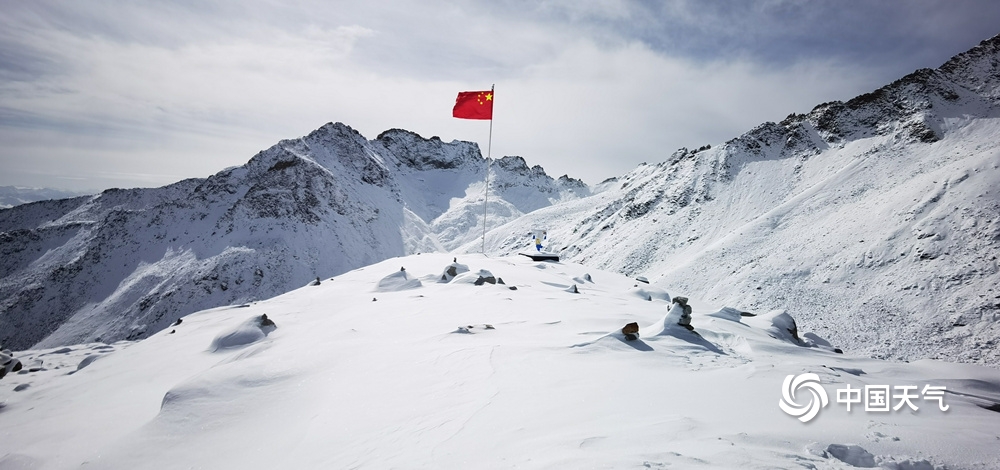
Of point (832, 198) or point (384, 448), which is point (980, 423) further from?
point (832, 198)

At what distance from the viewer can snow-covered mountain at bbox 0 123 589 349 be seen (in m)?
47.7

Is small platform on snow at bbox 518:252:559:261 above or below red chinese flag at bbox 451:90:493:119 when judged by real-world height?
below

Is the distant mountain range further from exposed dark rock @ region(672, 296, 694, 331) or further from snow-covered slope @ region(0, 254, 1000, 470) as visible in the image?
snow-covered slope @ region(0, 254, 1000, 470)

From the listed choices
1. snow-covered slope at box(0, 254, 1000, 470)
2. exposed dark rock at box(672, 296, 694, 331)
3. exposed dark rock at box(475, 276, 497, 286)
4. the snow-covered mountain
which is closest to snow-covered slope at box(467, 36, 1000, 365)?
snow-covered slope at box(0, 254, 1000, 470)

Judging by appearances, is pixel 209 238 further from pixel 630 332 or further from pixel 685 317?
pixel 685 317

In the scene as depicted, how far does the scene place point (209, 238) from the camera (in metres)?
55.7

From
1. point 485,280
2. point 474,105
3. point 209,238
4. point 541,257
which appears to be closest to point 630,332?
point 485,280

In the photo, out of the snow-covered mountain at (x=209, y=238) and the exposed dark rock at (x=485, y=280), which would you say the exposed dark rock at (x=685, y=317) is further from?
the snow-covered mountain at (x=209, y=238)

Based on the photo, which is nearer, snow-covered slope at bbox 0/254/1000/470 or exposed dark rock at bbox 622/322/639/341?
snow-covered slope at bbox 0/254/1000/470

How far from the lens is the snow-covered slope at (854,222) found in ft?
80.8

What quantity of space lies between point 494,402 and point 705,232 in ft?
151

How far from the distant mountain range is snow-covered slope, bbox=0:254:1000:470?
24569 mm

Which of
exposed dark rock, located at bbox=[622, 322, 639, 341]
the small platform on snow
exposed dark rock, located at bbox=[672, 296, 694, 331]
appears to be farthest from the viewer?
the small platform on snow

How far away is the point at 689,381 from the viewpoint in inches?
222
